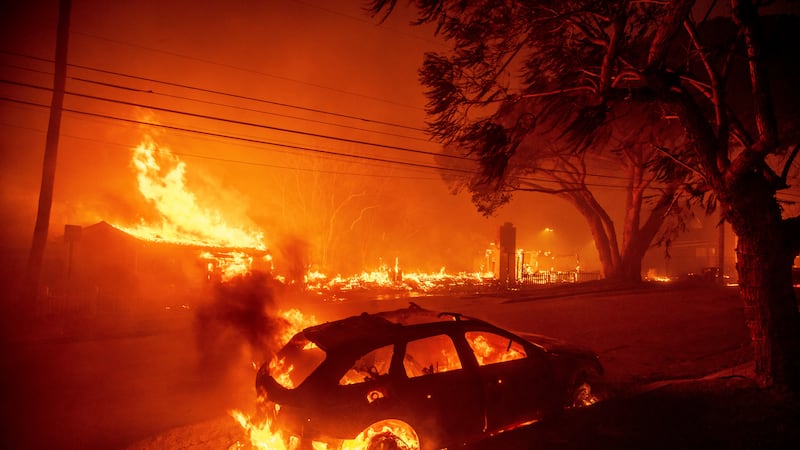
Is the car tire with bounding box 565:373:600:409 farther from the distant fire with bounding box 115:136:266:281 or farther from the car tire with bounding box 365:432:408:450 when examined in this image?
the distant fire with bounding box 115:136:266:281

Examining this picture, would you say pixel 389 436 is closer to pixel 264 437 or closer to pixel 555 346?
pixel 264 437

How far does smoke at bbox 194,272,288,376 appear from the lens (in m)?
8.77

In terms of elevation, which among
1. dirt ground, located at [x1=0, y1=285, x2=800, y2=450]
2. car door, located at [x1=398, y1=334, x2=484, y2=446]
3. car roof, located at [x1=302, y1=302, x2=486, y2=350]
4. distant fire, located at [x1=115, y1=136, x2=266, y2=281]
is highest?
distant fire, located at [x1=115, y1=136, x2=266, y2=281]

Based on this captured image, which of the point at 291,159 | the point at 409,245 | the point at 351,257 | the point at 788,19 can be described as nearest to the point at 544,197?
the point at 409,245

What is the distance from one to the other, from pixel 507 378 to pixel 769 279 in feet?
12.3

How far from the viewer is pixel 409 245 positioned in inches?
1684

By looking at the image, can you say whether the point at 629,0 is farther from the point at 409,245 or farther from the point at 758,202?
the point at 409,245

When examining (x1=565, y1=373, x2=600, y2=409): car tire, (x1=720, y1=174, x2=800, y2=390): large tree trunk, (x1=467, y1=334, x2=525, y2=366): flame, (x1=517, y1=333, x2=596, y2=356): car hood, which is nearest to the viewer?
(x1=467, y1=334, x2=525, y2=366): flame

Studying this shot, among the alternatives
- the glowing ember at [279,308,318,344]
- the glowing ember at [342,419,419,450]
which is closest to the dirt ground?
the glowing ember at [342,419,419,450]

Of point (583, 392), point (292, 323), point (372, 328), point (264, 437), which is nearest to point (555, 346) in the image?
point (583, 392)

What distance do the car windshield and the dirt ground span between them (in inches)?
60.1

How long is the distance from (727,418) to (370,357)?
3903mm

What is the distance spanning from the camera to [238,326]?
9734mm

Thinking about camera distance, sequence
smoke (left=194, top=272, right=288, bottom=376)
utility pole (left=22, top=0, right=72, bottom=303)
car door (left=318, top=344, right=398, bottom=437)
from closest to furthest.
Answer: car door (left=318, top=344, right=398, bottom=437)
smoke (left=194, top=272, right=288, bottom=376)
utility pole (left=22, top=0, right=72, bottom=303)
